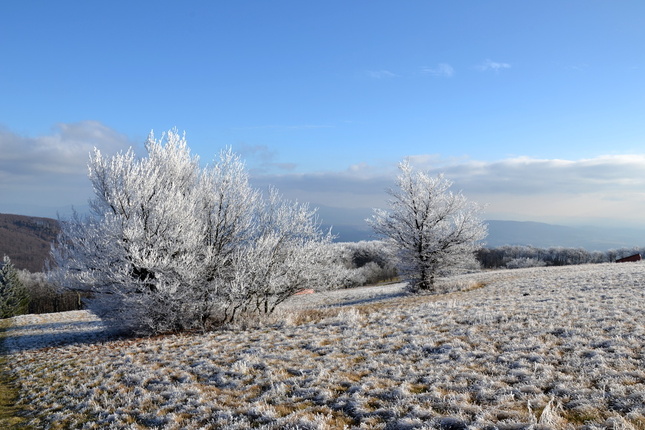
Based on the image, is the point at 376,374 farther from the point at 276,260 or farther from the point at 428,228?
the point at 428,228

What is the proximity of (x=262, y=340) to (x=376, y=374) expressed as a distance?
19.5ft

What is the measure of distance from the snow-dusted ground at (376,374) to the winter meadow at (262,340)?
2.0 inches

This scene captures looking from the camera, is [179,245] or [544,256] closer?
[179,245]

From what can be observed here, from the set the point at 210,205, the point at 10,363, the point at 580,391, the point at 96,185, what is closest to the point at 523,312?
the point at 580,391

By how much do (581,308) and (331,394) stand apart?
36.7 ft

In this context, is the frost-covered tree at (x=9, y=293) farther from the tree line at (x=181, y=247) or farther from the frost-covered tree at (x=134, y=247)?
the frost-covered tree at (x=134, y=247)

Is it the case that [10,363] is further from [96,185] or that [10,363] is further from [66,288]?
[96,185]

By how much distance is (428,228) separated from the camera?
88.9ft

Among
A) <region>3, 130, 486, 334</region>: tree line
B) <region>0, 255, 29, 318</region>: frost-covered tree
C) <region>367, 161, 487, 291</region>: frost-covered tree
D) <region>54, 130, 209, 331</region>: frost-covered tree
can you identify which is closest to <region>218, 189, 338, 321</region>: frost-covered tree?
<region>3, 130, 486, 334</region>: tree line

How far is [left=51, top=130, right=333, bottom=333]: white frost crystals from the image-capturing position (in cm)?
1538

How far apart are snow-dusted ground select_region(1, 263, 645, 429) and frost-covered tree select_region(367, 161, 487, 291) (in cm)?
1078

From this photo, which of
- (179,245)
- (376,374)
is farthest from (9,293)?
(376,374)

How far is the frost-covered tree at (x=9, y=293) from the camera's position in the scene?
173 ft

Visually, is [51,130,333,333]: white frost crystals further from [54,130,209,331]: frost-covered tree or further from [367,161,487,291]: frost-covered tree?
[367,161,487,291]: frost-covered tree
